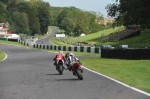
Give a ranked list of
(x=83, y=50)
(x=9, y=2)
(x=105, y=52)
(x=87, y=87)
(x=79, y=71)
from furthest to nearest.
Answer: (x=9, y=2)
(x=83, y=50)
(x=105, y=52)
(x=79, y=71)
(x=87, y=87)

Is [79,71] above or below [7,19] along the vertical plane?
below

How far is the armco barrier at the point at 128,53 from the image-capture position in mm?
27006

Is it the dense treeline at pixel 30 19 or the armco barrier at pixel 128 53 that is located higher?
the dense treeline at pixel 30 19

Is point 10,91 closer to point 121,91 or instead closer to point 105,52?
point 121,91


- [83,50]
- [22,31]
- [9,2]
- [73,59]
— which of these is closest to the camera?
[73,59]

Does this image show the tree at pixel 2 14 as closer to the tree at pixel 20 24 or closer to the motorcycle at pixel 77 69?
the tree at pixel 20 24

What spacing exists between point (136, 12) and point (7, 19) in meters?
135

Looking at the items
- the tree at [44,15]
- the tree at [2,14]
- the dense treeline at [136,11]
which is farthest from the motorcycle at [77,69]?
the tree at [44,15]

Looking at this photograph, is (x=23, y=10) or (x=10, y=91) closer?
(x=10, y=91)

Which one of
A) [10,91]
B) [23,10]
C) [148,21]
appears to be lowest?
[10,91]

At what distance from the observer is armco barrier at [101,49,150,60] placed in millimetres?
27006

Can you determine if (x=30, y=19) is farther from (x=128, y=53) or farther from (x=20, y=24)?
(x=128, y=53)

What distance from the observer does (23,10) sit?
179625mm

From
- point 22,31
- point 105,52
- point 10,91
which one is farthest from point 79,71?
point 22,31
